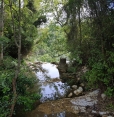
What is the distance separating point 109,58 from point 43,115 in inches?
90.2

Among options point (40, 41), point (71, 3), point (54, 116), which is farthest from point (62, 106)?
point (40, 41)

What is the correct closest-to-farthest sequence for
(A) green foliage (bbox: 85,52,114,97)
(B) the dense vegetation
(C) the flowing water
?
(B) the dense vegetation
(C) the flowing water
(A) green foliage (bbox: 85,52,114,97)

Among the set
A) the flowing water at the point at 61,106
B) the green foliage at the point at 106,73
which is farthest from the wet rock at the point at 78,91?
the green foliage at the point at 106,73

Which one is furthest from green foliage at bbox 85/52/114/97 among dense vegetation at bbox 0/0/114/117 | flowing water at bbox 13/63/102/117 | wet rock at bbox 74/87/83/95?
wet rock at bbox 74/87/83/95

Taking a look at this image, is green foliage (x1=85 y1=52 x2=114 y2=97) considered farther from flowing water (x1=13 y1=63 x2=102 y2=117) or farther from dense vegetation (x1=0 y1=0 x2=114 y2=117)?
flowing water (x1=13 y1=63 x2=102 y2=117)

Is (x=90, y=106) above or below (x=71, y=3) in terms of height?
below

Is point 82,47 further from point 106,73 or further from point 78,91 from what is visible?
point 106,73

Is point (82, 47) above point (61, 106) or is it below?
above

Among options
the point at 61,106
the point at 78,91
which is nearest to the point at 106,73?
the point at 78,91

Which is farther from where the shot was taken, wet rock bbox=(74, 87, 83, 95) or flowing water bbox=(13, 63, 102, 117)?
wet rock bbox=(74, 87, 83, 95)

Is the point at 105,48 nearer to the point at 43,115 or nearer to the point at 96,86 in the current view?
the point at 96,86

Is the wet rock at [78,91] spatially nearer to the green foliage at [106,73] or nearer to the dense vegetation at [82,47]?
the dense vegetation at [82,47]

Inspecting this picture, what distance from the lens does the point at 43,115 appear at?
3871 mm

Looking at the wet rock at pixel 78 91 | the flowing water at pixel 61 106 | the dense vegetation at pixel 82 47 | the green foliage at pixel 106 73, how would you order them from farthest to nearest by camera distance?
1. the wet rock at pixel 78 91
2. the green foliage at pixel 106 73
3. the flowing water at pixel 61 106
4. the dense vegetation at pixel 82 47
